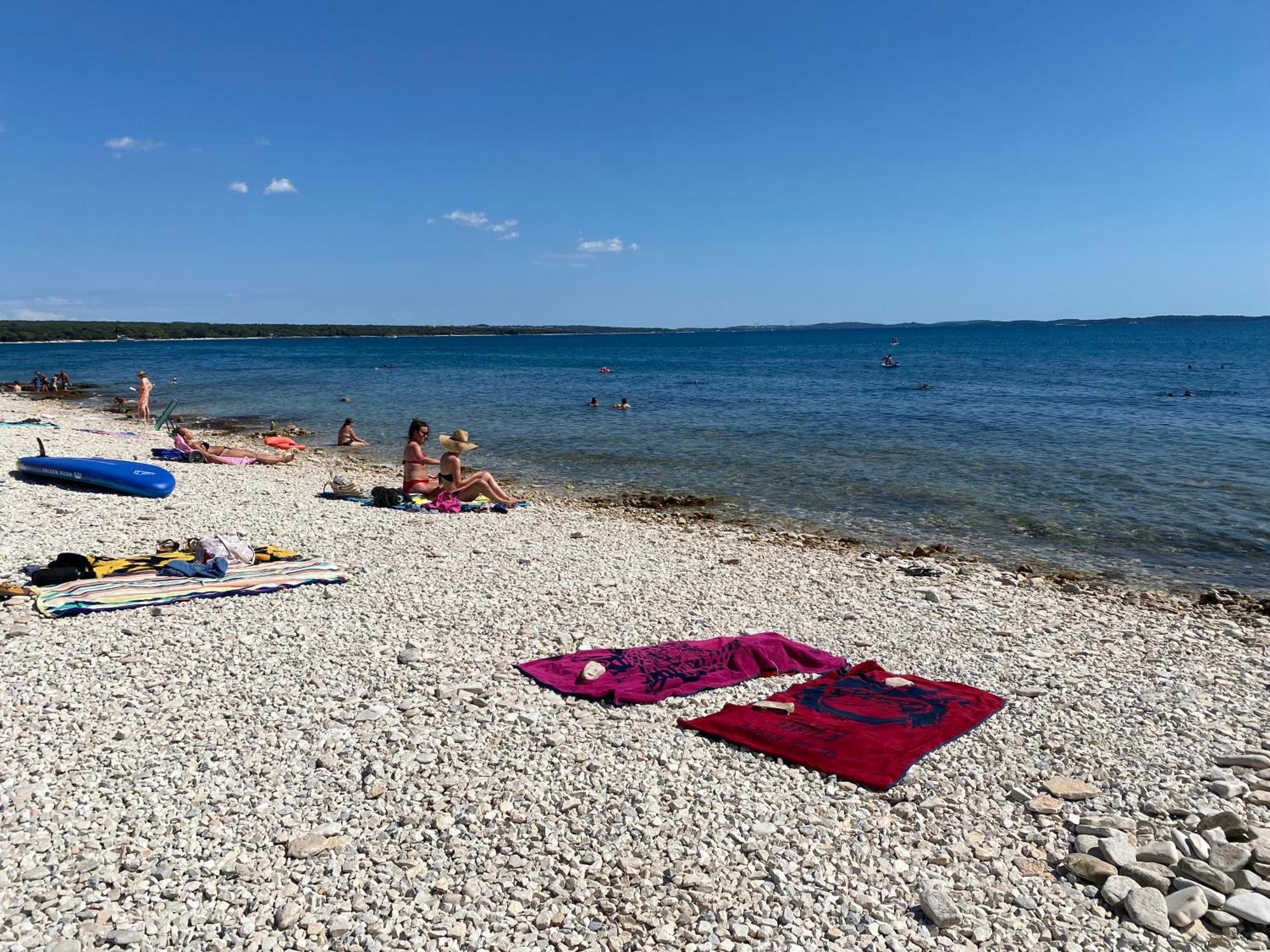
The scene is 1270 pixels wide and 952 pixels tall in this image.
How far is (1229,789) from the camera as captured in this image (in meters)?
5.32

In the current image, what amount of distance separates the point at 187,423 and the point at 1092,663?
31902mm

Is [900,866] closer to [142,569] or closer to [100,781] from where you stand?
[100,781]

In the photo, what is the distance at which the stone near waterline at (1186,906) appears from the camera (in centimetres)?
409

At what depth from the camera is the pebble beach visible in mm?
4016

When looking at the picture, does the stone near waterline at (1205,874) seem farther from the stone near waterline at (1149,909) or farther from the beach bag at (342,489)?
the beach bag at (342,489)

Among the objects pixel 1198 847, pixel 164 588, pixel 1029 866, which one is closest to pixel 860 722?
pixel 1029 866

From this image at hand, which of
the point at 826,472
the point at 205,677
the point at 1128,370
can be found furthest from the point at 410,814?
the point at 1128,370

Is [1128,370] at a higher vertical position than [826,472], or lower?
higher

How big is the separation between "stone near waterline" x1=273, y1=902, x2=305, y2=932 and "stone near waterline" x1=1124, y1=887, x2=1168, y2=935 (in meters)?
4.34

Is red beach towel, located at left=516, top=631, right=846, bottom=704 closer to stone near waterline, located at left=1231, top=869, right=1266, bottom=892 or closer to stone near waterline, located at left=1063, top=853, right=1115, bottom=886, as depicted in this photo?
stone near waterline, located at left=1063, top=853, right=1115, bottom=886

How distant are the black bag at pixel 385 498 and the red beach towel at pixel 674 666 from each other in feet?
25.4

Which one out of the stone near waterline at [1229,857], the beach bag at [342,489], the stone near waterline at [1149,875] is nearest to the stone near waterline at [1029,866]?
the stone near waterline at [1149,875]

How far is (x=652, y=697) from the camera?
646cm

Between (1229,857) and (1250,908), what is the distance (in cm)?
49
